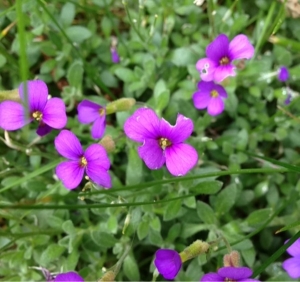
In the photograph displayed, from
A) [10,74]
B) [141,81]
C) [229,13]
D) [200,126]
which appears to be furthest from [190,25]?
[10,74]

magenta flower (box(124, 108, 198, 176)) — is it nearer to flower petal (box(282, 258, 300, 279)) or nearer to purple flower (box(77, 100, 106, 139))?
purple flower (box(77, 100, 106, 139))

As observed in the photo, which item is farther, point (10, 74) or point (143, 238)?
point (10, 74)

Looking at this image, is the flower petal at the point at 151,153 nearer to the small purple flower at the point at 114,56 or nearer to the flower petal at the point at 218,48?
the flower petal at the point at 218,48

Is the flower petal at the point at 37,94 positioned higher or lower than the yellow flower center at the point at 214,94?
higher

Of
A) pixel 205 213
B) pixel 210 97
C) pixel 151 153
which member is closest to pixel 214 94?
pixel 210 97

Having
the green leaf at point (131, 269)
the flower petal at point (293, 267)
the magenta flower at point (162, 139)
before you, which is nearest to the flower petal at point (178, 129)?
the magenta flower at point (162, 139)

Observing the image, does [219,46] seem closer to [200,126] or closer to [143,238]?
[200,126]

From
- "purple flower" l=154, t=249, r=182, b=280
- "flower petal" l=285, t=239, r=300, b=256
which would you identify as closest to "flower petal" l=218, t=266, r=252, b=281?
"purple flower" l=154, t=249, r=182, b=280

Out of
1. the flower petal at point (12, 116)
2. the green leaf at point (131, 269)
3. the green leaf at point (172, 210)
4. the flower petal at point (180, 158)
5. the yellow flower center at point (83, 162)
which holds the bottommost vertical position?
the green leaf at point (131, 269)
